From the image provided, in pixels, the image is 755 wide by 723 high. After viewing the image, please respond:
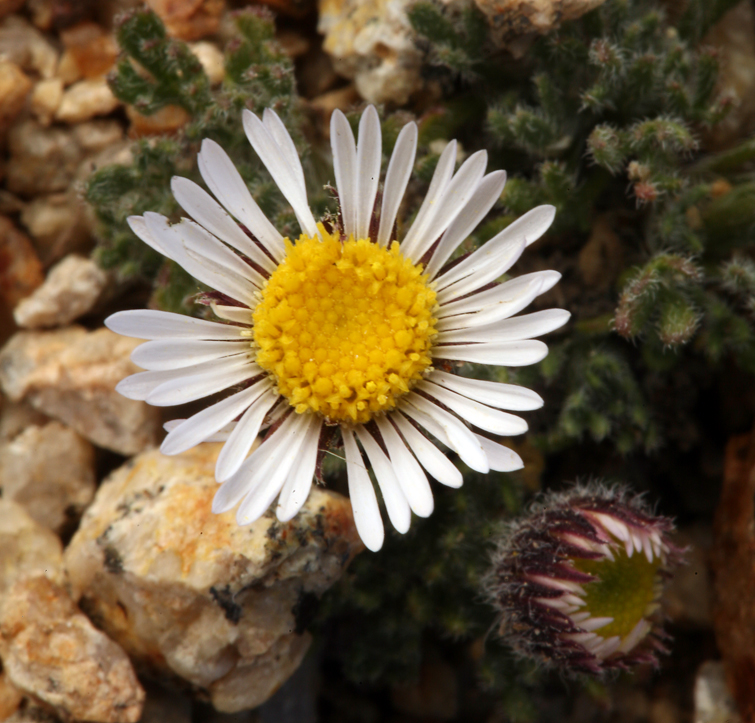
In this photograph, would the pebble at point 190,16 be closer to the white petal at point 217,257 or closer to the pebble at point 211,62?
the pebble at point 211,62

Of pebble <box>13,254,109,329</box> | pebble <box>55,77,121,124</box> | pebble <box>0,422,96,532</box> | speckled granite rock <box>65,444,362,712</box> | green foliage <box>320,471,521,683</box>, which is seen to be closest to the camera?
speckled granite rock <box>65,444,362,712</box>

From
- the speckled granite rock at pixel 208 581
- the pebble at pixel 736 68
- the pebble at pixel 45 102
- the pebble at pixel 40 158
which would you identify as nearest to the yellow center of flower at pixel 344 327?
the speckled granite rock at pixel 208 581

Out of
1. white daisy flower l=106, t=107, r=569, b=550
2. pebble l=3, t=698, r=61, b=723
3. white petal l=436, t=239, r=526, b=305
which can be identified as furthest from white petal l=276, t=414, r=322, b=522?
pebble l=3, t=698, r=61, b=723

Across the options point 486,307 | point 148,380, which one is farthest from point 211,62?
point 486,307

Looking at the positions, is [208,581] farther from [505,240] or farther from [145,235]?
[505,240]

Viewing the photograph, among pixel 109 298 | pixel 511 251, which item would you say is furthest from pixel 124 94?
pixel 511 251

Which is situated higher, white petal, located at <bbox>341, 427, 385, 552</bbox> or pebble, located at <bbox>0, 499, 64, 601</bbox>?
white petal, located at <bbox>341, 427, 385, 552</bbox>

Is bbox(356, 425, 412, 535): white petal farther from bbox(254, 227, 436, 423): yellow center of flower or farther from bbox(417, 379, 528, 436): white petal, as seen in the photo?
bbox(417, 379, 528, 436): white petal
